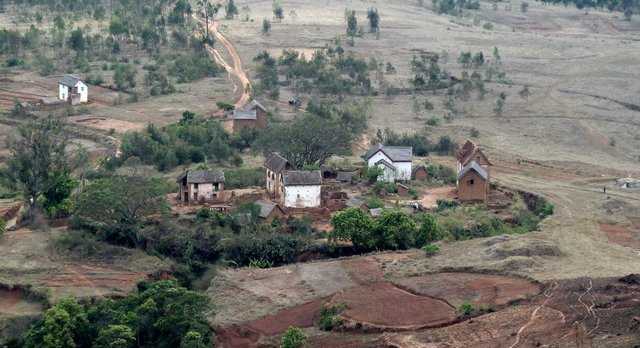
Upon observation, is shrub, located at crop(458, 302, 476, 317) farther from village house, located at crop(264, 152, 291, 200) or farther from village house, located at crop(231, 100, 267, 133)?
village house, located at crop(231, 100, 267, 133)

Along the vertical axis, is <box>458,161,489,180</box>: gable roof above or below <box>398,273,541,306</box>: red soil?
above

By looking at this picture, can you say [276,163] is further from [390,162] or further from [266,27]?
[266,27]

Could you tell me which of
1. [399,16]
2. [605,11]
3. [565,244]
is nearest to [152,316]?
[565,244]

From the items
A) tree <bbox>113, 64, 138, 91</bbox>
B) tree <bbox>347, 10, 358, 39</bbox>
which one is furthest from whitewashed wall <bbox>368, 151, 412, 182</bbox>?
tree <bbox>347, 10, 358, 39</bbox>

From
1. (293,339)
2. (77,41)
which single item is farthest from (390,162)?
(77,41)

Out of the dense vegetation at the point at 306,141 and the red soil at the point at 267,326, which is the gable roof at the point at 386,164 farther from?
the red soil at the point at 267,326
